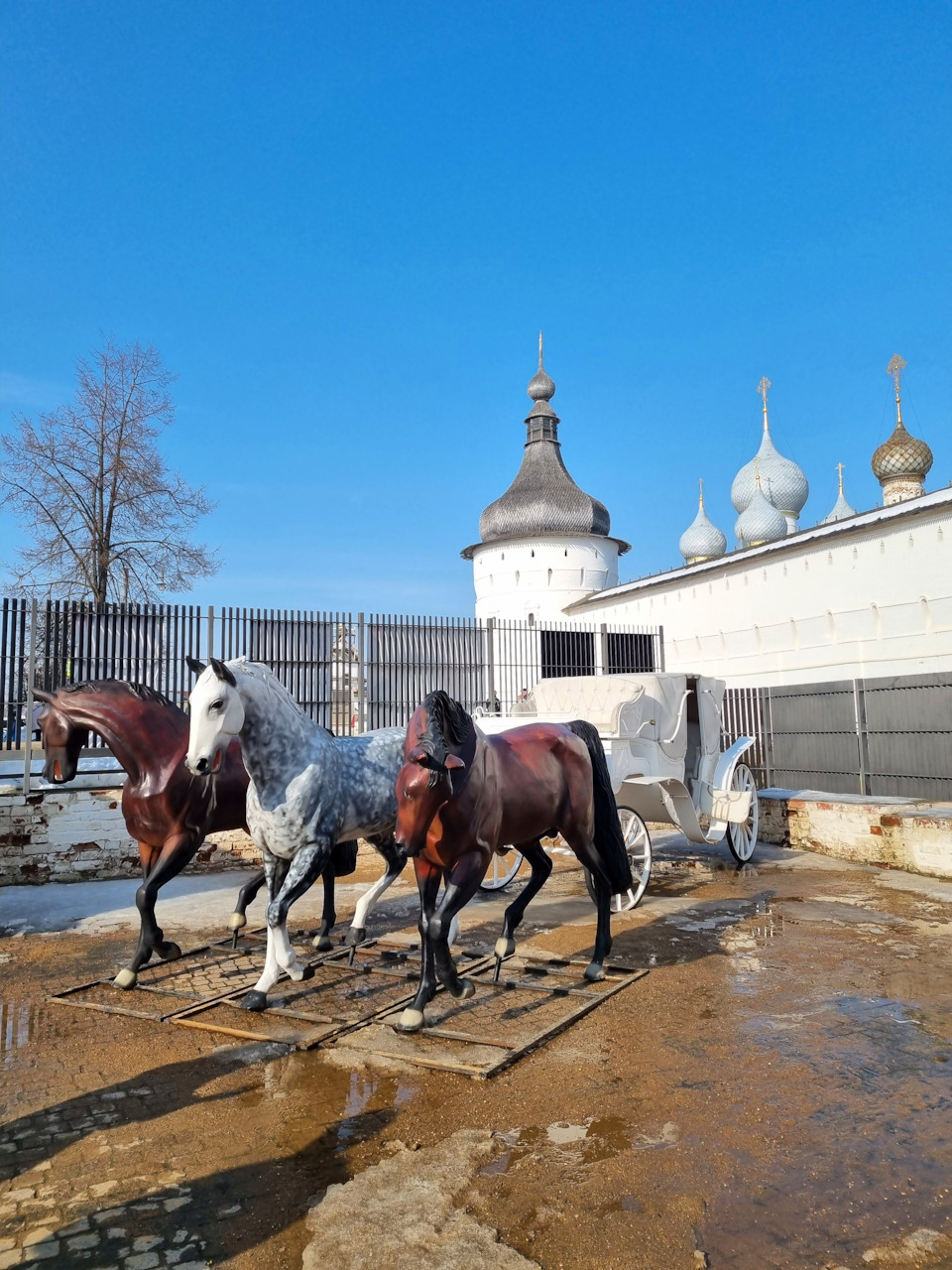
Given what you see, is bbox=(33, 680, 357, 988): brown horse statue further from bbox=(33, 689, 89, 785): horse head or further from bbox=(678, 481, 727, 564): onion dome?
bbox=(678, 481, 727, 564): onion dome

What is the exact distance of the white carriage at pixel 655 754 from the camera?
293 inches

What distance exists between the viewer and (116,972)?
530 centimetres

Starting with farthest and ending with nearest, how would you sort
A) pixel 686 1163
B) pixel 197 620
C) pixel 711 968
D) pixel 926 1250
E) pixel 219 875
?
pixel 197 620
pixel 219 875
pixel 711 968
pixel 686 1163
pixel 926 1250

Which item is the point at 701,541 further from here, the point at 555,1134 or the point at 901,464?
the point at 555,1134

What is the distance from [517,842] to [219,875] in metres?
5.16

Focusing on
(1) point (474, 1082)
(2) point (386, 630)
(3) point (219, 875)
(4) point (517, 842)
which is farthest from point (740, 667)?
(1) point (474, 1082)

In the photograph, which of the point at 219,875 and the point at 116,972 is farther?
the point at 219,875

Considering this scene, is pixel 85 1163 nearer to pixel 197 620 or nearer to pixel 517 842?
pixel 517 842

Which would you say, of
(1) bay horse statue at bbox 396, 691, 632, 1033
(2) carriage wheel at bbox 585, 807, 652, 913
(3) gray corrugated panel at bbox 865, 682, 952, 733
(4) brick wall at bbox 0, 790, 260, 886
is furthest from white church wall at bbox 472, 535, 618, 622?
(1) bay horse statue at bbox 396, 691, 632, 1033

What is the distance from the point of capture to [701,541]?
4444cm

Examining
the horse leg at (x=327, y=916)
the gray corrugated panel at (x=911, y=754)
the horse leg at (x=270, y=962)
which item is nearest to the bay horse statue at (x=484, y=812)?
the horse leg at (x=270, y=962)

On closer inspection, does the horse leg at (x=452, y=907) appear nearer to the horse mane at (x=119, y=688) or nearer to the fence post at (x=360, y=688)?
the horse mane at (x=119, y=688)

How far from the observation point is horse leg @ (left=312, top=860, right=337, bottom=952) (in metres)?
5.69

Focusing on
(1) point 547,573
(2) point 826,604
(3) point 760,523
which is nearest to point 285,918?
(2) point 826,604
